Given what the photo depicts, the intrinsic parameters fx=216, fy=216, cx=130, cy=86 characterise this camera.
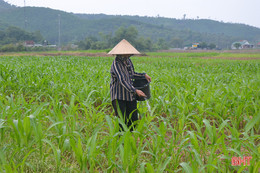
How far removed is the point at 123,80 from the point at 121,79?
28 mm

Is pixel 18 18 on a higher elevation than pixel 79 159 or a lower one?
higher

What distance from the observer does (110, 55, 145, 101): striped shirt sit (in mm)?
2613

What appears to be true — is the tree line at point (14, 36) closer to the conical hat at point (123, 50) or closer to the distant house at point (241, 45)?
the conical hat at point (123, 50)

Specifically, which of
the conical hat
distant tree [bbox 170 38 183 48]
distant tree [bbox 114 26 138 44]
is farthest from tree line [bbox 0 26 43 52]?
the conical hat

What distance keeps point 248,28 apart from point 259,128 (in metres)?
172

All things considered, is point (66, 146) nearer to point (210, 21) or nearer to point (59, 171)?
point (59, 171)

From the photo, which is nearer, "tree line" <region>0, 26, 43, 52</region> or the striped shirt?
the striped shirt

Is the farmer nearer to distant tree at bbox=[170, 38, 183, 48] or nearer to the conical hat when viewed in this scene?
the conical hat

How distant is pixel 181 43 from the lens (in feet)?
292

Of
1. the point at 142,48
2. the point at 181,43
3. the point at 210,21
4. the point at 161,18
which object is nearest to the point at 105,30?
the point at 181,43

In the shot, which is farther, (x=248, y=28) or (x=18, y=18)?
(x=248, y=28)

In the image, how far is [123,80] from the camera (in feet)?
8.51

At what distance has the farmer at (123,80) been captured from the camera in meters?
2.59

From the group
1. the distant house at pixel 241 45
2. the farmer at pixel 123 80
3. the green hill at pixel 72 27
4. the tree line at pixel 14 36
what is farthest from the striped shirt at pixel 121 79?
the distant house at pixel 241 45
